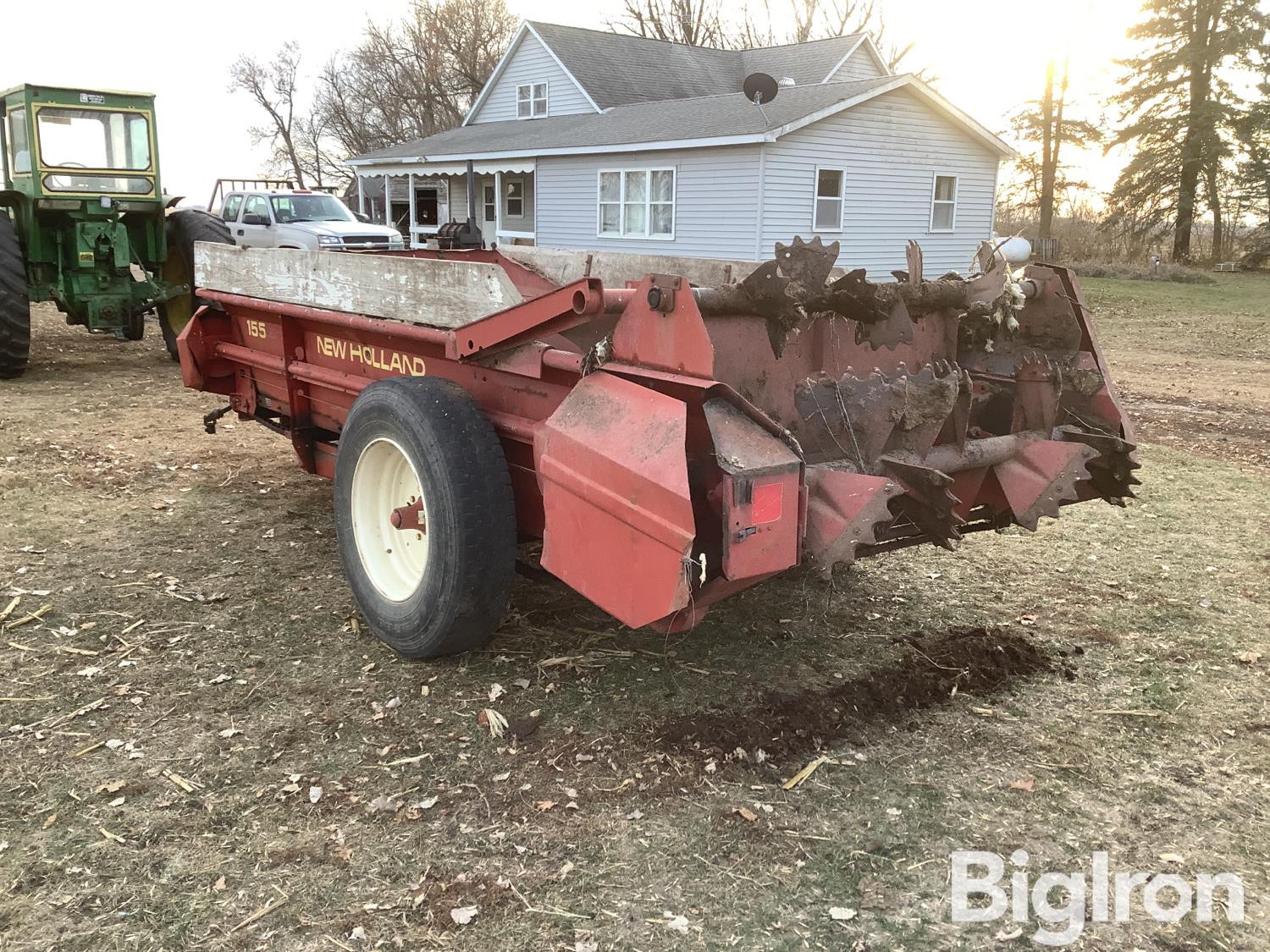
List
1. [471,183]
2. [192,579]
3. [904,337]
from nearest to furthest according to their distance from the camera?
[904,337] < [192,579] < [471,183]

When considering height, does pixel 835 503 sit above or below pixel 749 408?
below

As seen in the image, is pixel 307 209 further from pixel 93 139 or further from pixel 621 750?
pixel 621 750

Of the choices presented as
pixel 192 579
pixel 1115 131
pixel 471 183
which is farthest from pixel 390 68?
pixel 192 579

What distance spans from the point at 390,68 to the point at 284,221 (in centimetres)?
3093

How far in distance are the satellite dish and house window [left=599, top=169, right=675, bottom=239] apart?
2273mm

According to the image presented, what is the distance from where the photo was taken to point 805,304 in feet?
10.2

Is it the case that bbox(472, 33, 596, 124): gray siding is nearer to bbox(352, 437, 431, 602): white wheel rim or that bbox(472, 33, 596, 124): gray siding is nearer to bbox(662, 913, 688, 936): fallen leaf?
bbox(352, 437, 431, 602): white wheel rim

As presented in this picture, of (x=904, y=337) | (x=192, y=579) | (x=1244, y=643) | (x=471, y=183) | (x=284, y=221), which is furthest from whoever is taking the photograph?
(x=471, y=183)

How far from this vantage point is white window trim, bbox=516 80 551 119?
2475 cm

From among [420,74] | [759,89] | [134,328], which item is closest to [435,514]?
[134,328]

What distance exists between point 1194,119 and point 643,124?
20.3m

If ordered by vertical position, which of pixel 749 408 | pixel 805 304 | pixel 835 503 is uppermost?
pixel 805 304

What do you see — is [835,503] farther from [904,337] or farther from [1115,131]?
[1115,131]

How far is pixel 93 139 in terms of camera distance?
1008 cm
